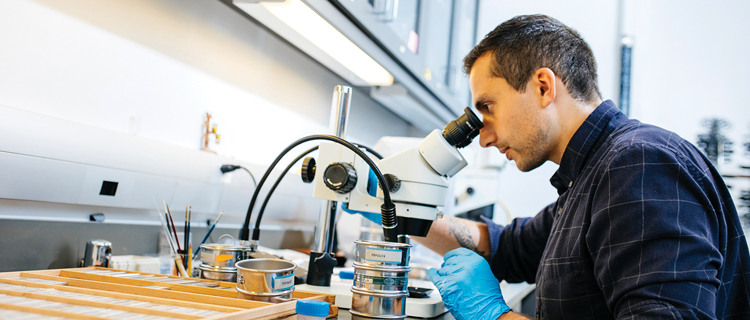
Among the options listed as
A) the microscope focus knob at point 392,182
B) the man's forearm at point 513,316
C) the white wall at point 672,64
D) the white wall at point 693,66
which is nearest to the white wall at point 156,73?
the microscope focus knob at point 392,182

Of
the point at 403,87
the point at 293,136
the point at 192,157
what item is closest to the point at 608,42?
the point at 403,87

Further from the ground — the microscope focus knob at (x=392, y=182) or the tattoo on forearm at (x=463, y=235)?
the microscope focus knob at (x=392, y=182)

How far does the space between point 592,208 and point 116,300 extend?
0.91 meters

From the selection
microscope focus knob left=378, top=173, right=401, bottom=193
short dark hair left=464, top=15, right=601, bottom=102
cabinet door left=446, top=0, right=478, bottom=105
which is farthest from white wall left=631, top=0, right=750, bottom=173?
microscope focus knob left=378, top=173, right=401, bottom=193

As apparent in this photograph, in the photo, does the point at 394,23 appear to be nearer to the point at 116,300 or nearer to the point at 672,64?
the point at 116,300

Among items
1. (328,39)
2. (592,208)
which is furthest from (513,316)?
(328,39)

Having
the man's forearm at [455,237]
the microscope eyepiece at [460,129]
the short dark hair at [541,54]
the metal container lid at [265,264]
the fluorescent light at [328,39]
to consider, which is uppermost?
the fluorescent light at [328,39]

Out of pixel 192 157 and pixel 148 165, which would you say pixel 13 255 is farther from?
pixel 192 157

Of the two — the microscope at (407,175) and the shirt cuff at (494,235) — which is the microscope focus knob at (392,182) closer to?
the microscope at (407,175)

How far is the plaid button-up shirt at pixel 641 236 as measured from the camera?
846 mm

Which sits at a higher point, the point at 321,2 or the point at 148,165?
the point at 321,2

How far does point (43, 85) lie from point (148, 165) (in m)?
0.28

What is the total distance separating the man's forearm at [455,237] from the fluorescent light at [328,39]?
0.61 meters

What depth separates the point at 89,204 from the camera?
1141 millimetres
